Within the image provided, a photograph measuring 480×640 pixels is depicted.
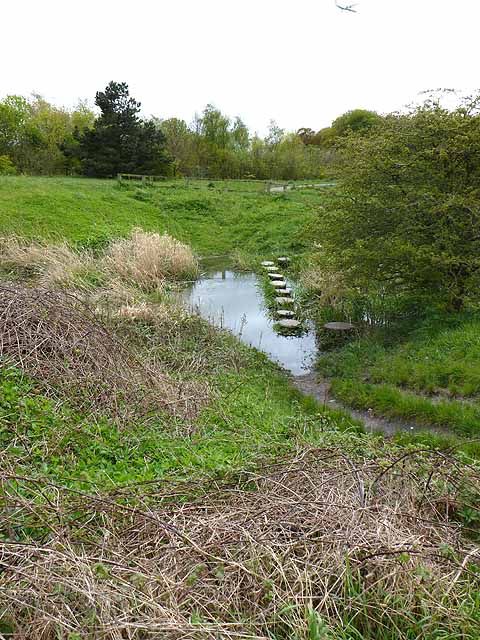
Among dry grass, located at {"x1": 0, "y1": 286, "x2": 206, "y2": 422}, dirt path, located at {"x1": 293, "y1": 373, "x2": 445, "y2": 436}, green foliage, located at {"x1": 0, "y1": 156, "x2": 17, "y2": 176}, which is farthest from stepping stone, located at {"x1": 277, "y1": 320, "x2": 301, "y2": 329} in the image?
green foliage, located at {"x1": 0, "y1": 156, "x2": 17, "y2": 176}

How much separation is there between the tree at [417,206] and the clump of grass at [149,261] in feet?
12.6

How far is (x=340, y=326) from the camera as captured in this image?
902 cm

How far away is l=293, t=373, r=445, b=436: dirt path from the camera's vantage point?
574 centimetres

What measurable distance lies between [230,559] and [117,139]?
27563 mm

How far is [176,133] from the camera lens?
35844 millimetres

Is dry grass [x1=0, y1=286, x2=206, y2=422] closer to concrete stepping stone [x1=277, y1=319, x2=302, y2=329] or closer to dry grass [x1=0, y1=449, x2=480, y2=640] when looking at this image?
dry grass [x1=0, y1=449, x2=480, y2=640]

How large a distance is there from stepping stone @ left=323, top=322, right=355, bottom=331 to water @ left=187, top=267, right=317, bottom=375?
404mm

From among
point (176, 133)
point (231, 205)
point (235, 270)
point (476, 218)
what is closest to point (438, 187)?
point (476, 218)

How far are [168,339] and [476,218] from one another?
466cm

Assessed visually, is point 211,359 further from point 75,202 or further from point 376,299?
point 75,202

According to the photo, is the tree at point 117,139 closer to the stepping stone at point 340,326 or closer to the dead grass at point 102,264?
the dead grass at point 102,264

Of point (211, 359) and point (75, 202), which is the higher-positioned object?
point (75, 202)

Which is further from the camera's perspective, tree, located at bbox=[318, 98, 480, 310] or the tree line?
the tree line

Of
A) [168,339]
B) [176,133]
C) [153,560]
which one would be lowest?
[168,339]
